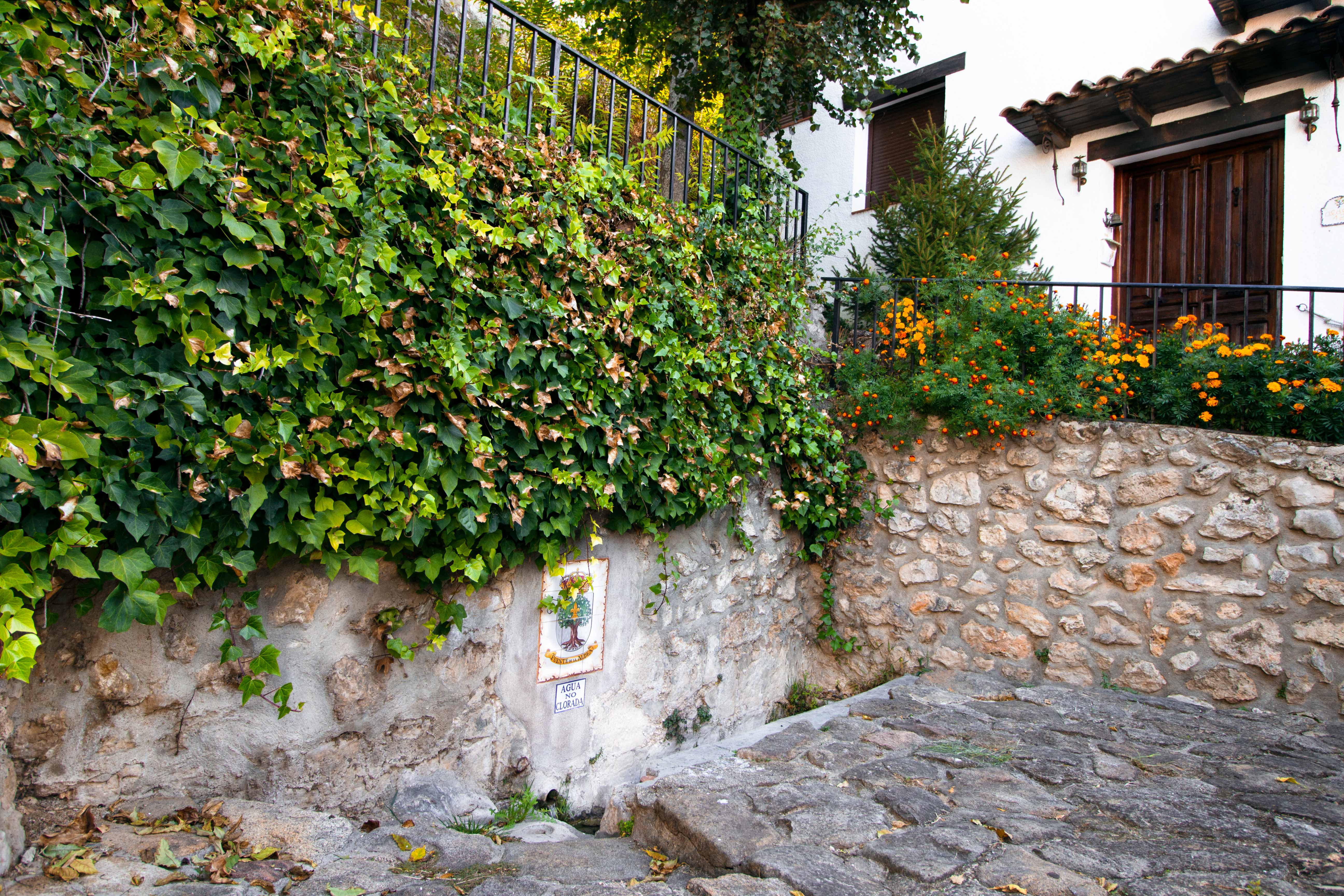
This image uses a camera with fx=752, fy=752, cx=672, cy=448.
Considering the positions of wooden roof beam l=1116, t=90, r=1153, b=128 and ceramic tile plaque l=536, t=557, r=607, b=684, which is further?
wooden roof beam l=1116, t=90, r=1153, b=128

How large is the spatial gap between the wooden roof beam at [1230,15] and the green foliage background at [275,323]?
556cm

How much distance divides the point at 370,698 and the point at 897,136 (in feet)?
25.0

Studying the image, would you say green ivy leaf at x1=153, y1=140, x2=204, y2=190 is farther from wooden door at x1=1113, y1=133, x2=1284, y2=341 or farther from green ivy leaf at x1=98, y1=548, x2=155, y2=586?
→ wooden door at x1=1113, y1=133, x2=1284, y2=341

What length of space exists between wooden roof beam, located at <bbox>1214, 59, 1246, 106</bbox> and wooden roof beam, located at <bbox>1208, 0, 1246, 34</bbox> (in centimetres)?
54

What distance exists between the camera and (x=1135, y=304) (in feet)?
20.7

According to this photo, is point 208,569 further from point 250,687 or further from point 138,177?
point 138,177

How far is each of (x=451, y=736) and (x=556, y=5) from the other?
26.3 ft

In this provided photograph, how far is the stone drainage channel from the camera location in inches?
75.3

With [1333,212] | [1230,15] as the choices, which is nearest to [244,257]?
[1333,212]

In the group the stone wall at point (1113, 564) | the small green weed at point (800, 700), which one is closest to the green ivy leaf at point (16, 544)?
the small green weed at point (800, 700)

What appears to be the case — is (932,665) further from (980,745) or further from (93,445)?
(93,445)

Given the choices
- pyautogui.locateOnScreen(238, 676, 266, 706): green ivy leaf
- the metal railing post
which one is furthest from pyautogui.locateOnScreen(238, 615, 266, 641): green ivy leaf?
the metal railing post

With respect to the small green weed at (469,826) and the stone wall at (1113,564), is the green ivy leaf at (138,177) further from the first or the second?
the stone wall at (1113,564)

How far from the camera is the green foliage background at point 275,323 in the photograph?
5.32 feet
